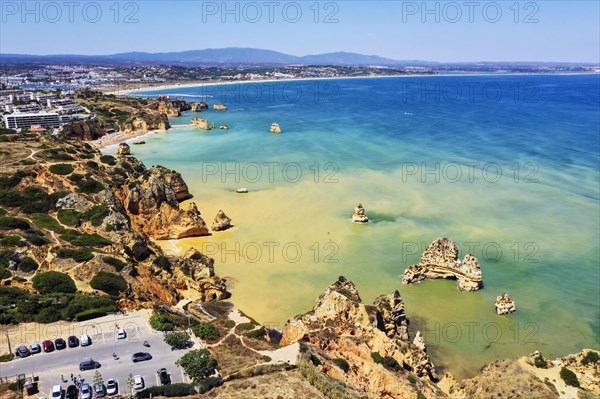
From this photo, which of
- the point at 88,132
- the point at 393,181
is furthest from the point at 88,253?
the point at 88,132

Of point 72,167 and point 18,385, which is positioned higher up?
point 72,167

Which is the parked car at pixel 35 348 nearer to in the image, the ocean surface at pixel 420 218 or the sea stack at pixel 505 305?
the ocean surface at pixel 420 218

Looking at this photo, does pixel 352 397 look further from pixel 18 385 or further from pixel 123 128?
pixel 123 128

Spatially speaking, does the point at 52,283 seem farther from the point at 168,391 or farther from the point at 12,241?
the point at 168,391

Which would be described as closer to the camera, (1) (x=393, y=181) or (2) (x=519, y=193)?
(2) (x=519, y=193)

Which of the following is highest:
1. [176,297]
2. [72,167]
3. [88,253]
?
[72,167]

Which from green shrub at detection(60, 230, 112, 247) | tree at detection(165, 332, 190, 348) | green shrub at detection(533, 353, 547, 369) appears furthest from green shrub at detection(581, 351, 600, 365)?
green shrub at detection(60, 230, 112, 247)

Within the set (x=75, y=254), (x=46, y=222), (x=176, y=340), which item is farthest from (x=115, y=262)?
(x=176, y=340)
